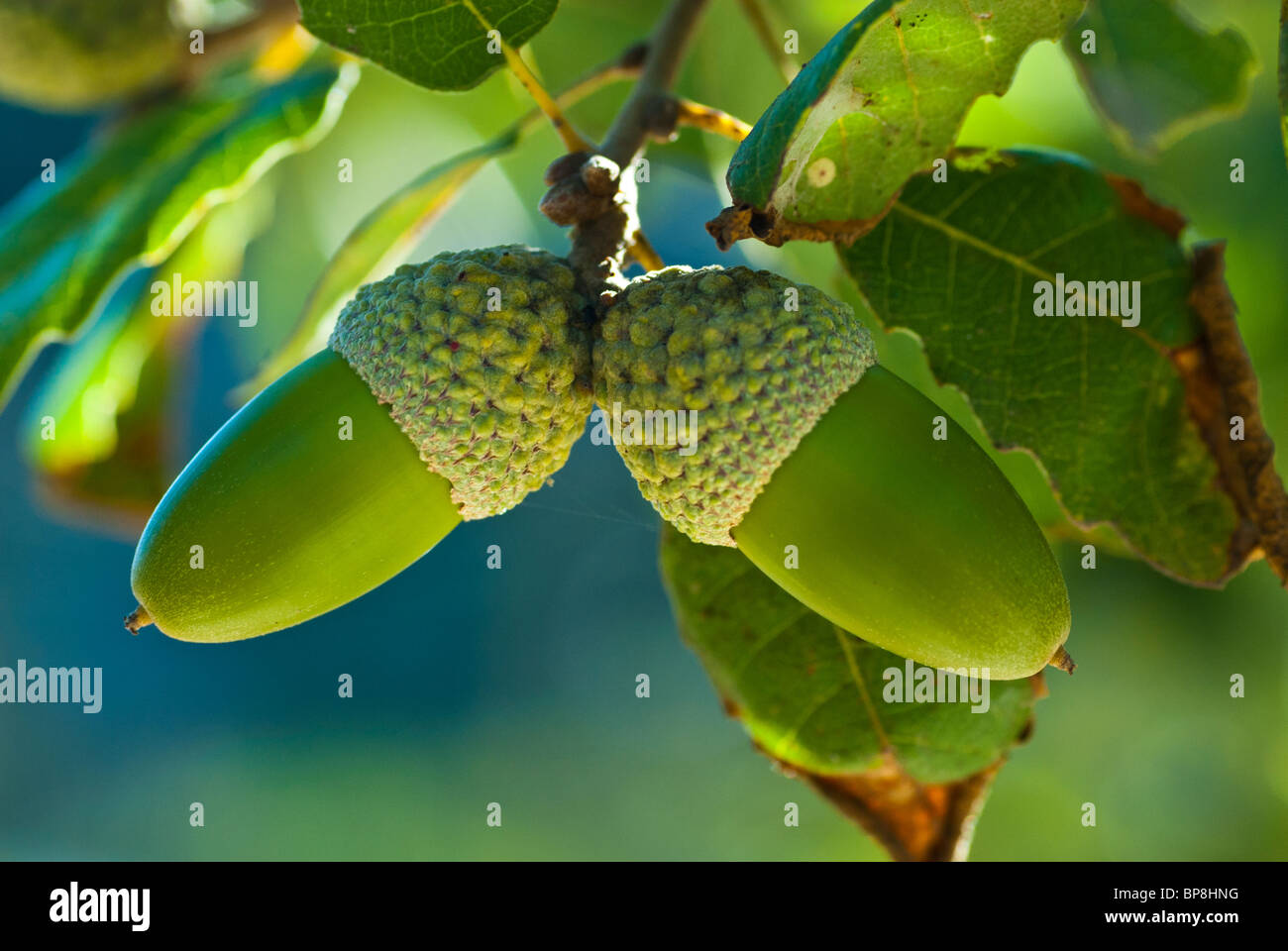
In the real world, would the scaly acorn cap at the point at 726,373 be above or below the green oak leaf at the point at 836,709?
above

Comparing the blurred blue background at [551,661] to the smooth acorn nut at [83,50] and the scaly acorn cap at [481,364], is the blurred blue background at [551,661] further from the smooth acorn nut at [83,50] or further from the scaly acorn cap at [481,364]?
the scaly acorn cap at [481,364]

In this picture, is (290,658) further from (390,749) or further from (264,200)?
(264,200)

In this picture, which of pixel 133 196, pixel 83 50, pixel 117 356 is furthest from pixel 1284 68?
pixel 117 356

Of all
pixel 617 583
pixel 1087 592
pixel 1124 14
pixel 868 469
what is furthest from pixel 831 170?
pixel 617 583

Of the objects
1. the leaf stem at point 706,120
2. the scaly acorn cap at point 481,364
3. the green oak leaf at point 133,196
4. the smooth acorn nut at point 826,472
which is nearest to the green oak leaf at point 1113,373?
the leaf stem at point 706,120

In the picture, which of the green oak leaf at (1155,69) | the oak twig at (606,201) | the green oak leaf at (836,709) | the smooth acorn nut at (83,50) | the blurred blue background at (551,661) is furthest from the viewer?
the blurred blue background at (551,661)

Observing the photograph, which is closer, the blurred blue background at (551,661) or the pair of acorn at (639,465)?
the pair of acorn at (639,465)

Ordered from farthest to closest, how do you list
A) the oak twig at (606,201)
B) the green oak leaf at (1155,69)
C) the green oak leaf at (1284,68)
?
the green oak leaf at (1155,69), the oak twig at (606,201), the green oak leaf at (1284,68)

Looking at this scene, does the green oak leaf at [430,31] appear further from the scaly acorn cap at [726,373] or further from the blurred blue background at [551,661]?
the blurred blue background at [551,661]
